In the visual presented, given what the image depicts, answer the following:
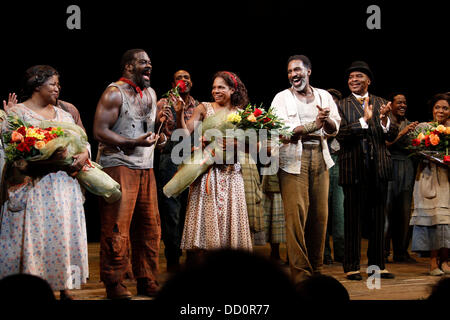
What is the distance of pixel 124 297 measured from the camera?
153 inches

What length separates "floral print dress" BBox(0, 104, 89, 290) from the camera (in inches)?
143

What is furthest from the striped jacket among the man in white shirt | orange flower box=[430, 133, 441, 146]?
orange flower box=[430, 133, 441, 146]

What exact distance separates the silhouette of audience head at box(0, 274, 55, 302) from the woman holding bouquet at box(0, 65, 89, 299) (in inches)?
83.9

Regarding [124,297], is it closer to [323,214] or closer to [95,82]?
[323,214]

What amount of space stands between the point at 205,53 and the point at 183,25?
533 millimetres

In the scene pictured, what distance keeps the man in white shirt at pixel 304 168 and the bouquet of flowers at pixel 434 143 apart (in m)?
1.37

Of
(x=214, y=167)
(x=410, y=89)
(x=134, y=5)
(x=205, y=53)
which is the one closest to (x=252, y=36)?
(x=205, y=53)

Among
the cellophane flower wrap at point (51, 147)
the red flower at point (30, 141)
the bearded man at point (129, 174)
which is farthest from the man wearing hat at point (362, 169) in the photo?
the red flower at point (30, 141)

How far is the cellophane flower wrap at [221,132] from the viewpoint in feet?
14.5

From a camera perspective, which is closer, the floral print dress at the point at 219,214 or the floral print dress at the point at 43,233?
the floral print dress at the point at 43,233

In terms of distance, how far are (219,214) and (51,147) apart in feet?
4.91

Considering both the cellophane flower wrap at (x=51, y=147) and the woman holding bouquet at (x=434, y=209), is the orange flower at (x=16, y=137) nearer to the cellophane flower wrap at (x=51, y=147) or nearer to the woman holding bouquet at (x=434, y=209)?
the cellophane flower wrap at (x=51, y=147)

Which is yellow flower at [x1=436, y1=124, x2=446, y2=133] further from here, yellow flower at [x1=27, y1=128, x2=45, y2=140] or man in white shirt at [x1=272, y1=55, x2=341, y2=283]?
yellow flower at [x1=27, y1=128, x2=45, y2=140]

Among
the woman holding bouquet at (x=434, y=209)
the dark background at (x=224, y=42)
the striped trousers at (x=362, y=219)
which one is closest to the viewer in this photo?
the striped trousers at (x=362, y=219)
